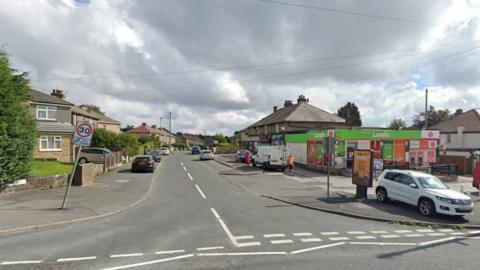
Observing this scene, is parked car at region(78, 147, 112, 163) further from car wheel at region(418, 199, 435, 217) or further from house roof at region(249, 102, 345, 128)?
house roof at region(249, 102, 345, 128)

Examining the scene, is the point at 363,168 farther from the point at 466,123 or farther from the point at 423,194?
the point at 466,123

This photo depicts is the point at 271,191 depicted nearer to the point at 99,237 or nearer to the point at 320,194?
the point at 320,194

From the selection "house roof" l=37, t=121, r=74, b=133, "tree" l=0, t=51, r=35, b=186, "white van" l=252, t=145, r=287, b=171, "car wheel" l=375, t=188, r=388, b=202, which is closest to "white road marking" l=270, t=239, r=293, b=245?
"car wheel" l=375, t=188, r=388, b=202

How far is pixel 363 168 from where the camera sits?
639 inches

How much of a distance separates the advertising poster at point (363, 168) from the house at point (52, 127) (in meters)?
28.3

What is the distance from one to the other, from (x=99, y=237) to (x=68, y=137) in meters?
29.1

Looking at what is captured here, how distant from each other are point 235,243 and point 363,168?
10335mm

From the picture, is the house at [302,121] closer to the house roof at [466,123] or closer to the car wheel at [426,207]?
the house roof at [466,123]

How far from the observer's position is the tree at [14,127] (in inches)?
531

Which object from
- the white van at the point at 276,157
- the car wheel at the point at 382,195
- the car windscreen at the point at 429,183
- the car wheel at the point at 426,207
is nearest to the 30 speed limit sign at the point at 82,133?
the car wheel at the point at 382,195

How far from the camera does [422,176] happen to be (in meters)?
14.3

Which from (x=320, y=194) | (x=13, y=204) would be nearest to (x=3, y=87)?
(x=13, y=204)

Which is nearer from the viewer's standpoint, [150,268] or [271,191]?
[150,268]

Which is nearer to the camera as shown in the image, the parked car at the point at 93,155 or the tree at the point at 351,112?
the parked car at the point at 93,155
